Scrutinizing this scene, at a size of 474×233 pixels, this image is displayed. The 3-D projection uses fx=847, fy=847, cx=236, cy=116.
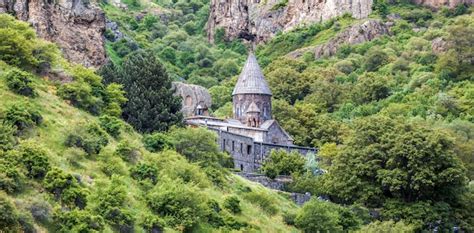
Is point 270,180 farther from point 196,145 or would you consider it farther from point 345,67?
point 345,67

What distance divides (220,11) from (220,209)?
4576 inches

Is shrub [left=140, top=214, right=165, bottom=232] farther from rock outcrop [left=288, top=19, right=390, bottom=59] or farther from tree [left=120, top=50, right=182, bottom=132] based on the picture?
rock outcrop [left=288, top=19, right=390, bottom=59]

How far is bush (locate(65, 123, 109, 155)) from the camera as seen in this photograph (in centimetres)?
4553

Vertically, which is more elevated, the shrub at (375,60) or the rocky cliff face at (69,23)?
the rocky cliff face at (69,23)

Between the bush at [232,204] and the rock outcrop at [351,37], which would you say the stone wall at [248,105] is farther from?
the rock outcrop at [351,37]

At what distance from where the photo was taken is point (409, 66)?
110 m

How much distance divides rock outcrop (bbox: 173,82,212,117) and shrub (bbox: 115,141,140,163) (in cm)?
2890

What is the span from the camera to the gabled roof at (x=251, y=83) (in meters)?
78.7

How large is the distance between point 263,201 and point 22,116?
1632cm

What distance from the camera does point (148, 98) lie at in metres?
60.7

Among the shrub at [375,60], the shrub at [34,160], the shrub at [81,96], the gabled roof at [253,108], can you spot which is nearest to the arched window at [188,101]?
the gabled roof at [253,108]

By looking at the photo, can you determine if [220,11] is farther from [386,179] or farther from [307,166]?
[386,179]

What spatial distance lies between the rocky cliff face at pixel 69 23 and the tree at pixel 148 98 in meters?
3.27

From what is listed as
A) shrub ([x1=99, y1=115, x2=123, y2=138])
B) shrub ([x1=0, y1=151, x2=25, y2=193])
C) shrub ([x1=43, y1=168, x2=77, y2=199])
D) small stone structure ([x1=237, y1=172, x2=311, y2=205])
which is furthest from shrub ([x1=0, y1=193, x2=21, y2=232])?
small stone structure ([x1=237, y1=172, x2=311, y2=205])
